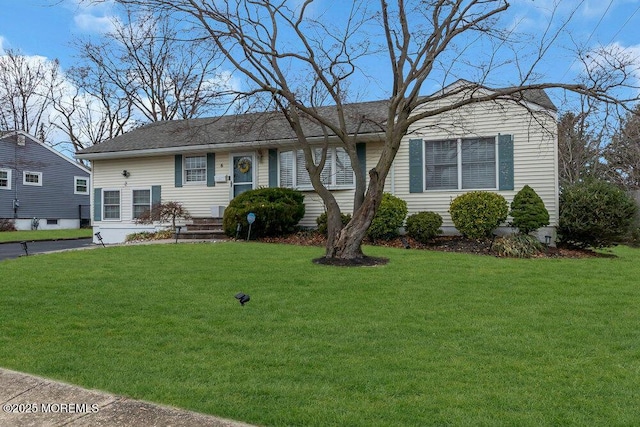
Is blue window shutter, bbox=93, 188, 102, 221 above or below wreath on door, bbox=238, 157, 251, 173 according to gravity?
below

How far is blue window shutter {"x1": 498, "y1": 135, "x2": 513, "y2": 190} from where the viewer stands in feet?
40.2

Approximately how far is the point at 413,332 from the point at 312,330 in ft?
3.00

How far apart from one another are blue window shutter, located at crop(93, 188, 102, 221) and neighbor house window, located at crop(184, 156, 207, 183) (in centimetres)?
348

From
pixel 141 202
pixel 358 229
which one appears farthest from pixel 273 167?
pixel 358 229

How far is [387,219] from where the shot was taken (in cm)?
1202

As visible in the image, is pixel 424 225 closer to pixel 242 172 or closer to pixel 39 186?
pixel 242 172

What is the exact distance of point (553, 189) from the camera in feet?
39.3

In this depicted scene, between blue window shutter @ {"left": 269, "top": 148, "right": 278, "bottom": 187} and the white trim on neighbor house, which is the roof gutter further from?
the white trim on neighbor house

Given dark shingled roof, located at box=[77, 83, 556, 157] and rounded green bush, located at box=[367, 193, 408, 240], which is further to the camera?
dark shingled roof, located at box=[77, 83, 556, 157]

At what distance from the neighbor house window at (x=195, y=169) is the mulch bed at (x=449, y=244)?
3839mm

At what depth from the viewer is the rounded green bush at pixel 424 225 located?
11828 millimetres

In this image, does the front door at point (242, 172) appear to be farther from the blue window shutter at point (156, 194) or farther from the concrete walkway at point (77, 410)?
the concrete walkway at point (77, 410)

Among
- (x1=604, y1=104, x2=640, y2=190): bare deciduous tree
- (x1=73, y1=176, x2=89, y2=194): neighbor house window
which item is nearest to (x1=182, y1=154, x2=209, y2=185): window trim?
(x1=604, y1=104, x2=640, y2=190): bare deciduous tree

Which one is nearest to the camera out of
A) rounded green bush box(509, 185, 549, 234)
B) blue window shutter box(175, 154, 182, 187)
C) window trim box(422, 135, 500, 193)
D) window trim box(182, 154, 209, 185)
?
rounded green bush box(509, 185, 549, 234)
